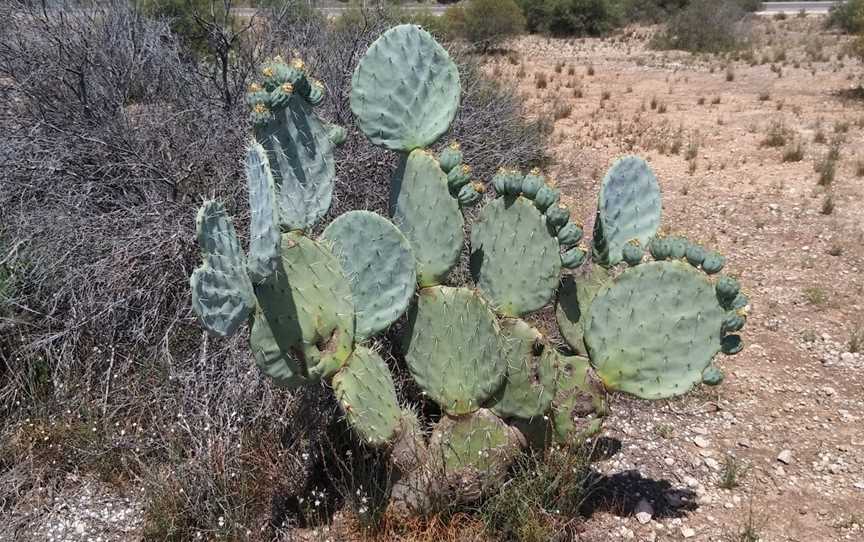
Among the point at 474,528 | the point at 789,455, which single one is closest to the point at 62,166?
the point at 474,528

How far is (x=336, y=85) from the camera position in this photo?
527 cm

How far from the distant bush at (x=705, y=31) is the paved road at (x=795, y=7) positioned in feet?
28.0

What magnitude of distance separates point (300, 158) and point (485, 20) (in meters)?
15.7

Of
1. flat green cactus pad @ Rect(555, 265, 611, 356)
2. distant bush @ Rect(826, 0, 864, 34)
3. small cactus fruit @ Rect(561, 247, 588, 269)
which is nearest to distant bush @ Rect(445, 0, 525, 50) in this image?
distant bush @ Rect(826, 0, 864, 34)

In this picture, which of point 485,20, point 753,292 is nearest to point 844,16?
point 485,20

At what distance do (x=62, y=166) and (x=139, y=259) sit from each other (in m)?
1.00

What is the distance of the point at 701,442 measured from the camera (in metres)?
3.54


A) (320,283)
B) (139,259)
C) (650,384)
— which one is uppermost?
(320,283)

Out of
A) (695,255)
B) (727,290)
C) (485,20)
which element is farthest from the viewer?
(485,20)

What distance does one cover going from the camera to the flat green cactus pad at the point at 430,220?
277cm

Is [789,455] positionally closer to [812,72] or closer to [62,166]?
[62,166]

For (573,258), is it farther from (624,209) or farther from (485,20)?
(485,20)

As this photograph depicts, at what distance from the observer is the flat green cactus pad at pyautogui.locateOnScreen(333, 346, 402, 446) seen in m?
2.51

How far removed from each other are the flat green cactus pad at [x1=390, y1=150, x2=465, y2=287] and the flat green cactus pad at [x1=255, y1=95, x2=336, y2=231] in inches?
13.9
